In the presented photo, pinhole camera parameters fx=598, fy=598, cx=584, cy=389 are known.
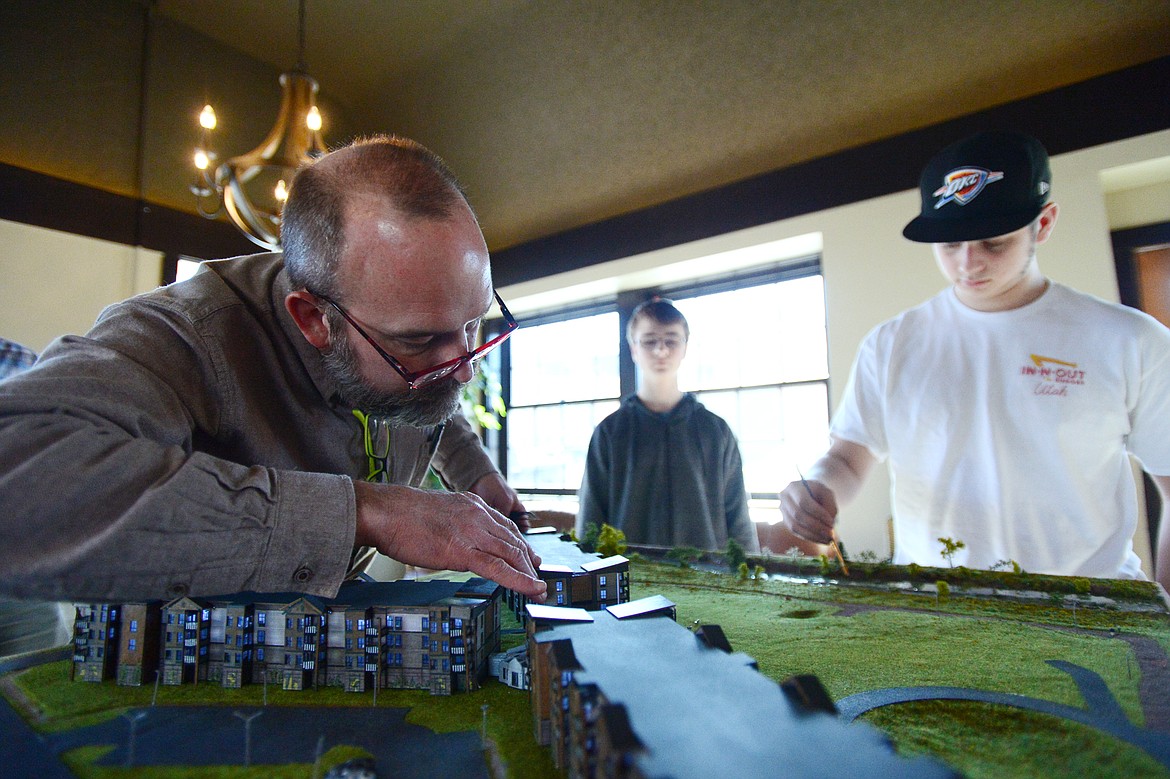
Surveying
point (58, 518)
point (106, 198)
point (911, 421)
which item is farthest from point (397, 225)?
point (106, 198)

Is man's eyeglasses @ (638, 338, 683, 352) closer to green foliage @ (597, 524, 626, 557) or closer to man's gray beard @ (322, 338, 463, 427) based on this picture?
green foliage @ (597, 524, 626, 557)

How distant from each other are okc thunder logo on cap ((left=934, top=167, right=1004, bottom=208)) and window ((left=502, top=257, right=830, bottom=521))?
2265 millimetres

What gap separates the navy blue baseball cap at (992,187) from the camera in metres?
2.63

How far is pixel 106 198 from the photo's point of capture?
17.0ft

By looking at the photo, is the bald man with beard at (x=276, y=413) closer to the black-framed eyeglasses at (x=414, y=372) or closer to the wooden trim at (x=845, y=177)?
the black-framed eyeglasses at (x=414, y=372)

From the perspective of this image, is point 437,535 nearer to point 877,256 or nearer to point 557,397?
point 877,256

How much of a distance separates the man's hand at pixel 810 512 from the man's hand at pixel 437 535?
1346 mm

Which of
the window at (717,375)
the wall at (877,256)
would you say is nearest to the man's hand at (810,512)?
the wall at (877,256)

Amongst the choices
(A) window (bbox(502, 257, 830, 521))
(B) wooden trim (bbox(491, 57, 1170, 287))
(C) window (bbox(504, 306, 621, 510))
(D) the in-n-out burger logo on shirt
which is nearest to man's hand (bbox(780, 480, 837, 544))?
(D) the in-n-out burger logo on shirt

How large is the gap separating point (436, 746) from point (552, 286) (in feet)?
18.8

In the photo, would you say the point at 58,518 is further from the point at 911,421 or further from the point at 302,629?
the point at 911,421

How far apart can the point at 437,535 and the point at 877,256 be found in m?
4.04

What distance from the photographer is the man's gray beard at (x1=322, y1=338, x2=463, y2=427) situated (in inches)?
62.8

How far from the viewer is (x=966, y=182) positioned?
267 centimetres
